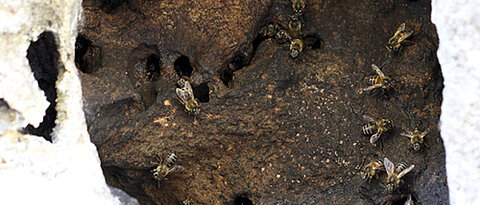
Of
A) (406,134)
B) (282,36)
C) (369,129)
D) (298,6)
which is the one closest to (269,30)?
(282,36)

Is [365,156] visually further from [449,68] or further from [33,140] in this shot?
[33,140]

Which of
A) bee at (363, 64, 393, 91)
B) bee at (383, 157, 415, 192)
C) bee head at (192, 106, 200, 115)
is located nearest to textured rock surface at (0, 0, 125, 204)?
bee head at (192, 106, 200, 115)

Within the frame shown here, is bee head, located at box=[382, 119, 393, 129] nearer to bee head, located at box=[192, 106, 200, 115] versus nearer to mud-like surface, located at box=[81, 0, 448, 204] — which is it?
mud-like surface, located at box=[81, 0, 448, 204]

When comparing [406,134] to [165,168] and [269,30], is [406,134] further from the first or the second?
[165,168]

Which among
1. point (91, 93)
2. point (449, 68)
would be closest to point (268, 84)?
point (91, 93)

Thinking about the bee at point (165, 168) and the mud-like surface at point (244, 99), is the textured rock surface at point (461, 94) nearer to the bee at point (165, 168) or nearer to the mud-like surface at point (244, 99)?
the mud-like surface at point (244, 99)
